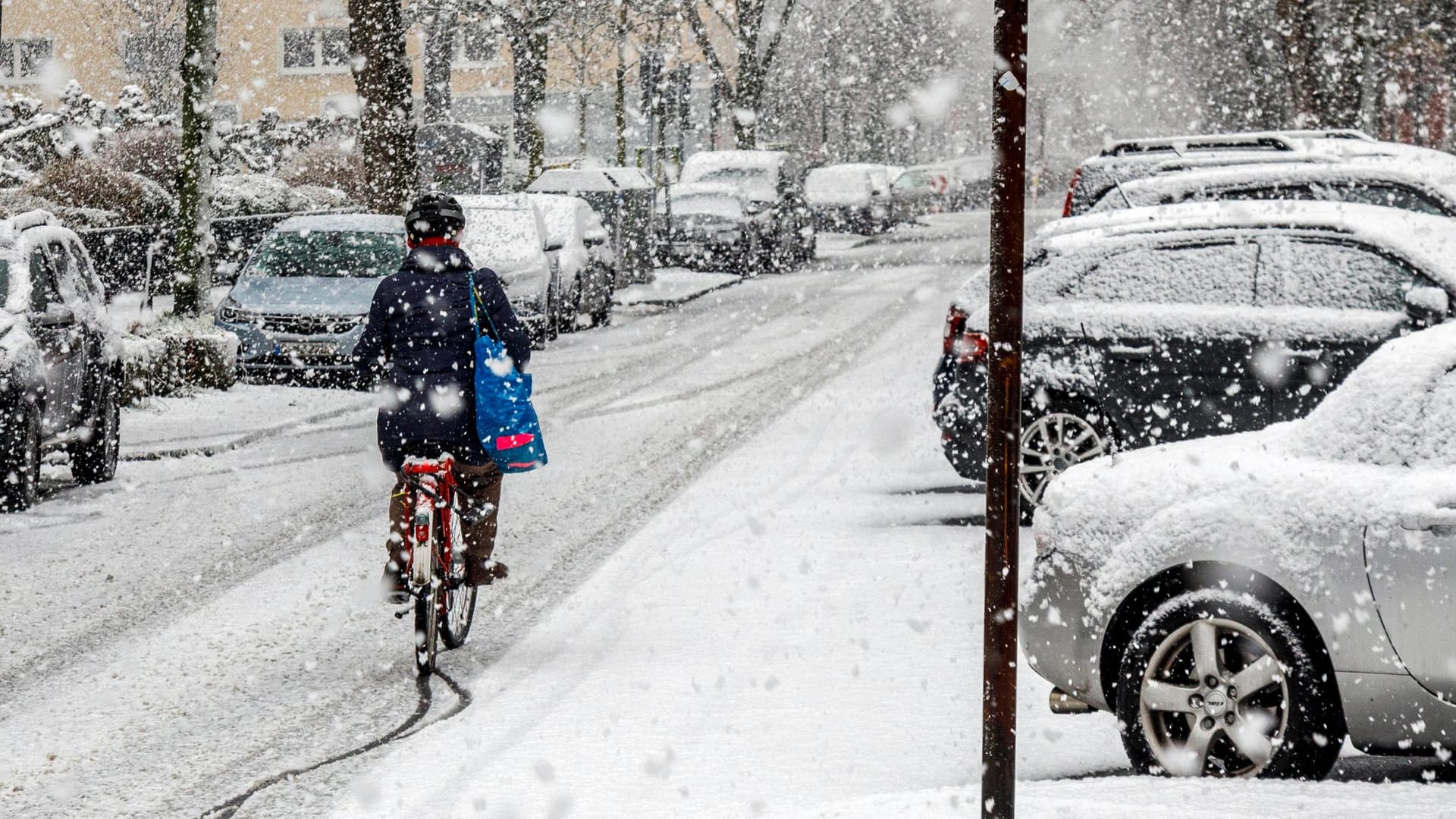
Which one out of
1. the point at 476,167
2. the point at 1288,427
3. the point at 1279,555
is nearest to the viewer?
the point at 1279,555

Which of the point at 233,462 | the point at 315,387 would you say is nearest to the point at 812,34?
the point at 315,387

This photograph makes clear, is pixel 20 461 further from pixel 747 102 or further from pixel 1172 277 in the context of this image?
pixel 747 102

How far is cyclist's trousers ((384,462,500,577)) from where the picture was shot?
7.64m

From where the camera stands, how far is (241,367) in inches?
727

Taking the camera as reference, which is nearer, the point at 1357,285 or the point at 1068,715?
the point at 1068,715

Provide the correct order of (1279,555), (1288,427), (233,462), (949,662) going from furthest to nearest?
(233,462) < (949,662) < (1288,427) < (1279,555)

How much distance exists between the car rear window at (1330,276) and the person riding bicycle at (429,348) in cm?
429

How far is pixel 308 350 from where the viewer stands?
59.4 ft

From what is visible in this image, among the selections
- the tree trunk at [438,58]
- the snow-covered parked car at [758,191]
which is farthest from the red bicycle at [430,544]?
the tree trunk at [438,58]

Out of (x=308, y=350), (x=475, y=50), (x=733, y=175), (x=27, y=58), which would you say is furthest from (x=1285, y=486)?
(x=27, y=58)

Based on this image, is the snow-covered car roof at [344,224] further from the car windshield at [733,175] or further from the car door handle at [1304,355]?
the car windshield at [733,175]

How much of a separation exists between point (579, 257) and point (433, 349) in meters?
16.6

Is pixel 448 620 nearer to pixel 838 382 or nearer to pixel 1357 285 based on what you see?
pixel 1357 285

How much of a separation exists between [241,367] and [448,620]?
1114 centimetres
